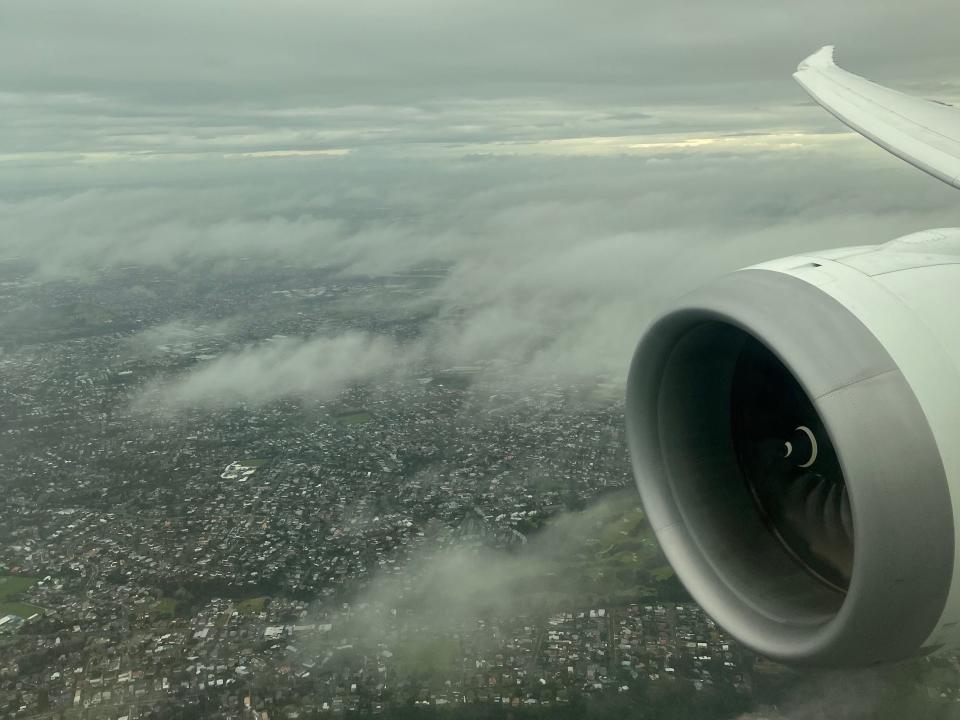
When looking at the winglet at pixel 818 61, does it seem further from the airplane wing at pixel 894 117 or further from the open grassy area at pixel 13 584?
the open grassy area at pixel 13 584

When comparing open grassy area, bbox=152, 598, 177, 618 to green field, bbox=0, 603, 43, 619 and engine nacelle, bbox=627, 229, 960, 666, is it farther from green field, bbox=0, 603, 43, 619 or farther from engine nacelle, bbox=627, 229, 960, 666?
engine nacelle, bbox=627, 229, 960, 666

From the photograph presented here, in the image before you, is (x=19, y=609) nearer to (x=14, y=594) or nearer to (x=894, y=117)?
(x=14, y=594)

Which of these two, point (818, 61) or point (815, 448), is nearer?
point (815, 448)

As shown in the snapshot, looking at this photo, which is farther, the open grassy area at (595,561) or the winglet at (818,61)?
the open grassy area at (595,561)

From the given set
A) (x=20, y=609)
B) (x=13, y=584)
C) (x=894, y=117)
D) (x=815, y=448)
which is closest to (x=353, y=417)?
(x=13, y=584)

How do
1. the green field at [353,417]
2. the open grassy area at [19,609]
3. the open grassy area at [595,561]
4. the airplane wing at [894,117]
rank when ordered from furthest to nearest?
1. the green field at [353,417]
2. the open grassy area at [19,609]
3. the open grassy area at [595,561]
4. the airplane wing at [894,117]

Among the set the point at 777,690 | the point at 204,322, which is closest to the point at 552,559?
the point at 777,690

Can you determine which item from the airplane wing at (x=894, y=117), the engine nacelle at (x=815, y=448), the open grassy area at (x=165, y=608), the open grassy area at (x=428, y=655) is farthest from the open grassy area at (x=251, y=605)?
the airplane wing at (x=894, y=117)
